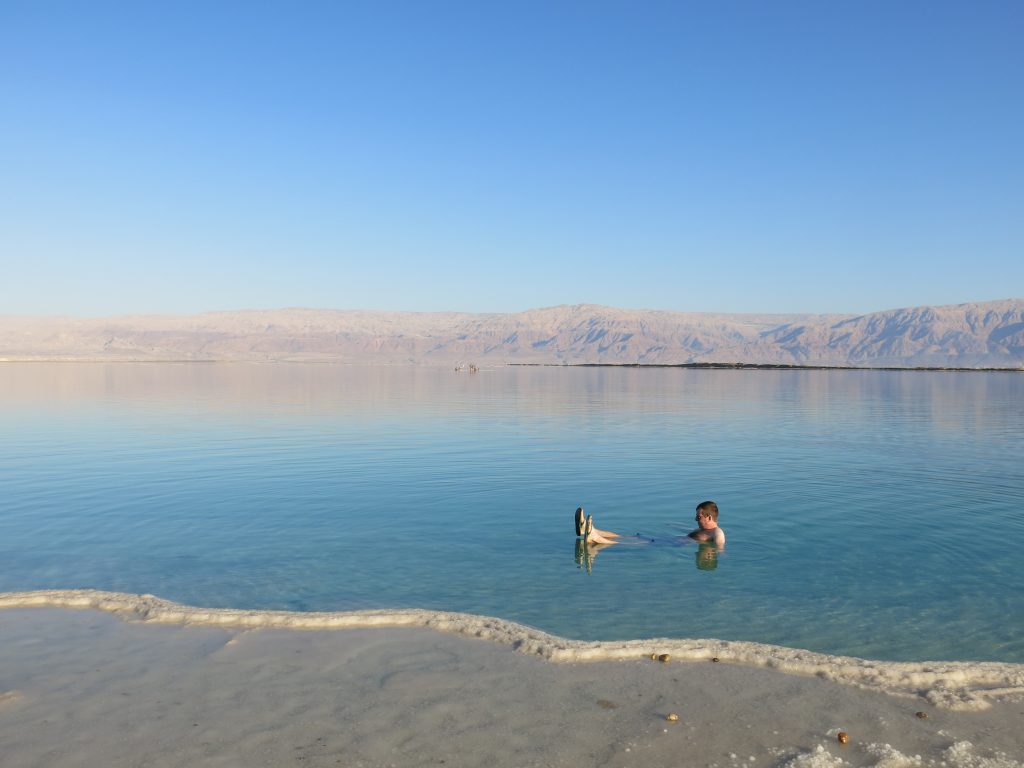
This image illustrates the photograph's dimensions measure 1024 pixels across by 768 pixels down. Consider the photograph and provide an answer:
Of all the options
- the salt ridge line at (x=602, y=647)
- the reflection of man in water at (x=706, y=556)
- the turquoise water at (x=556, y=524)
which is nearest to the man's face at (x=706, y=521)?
the reflection of man in water at (x=706, y=556)

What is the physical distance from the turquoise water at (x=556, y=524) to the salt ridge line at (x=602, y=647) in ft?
2.83

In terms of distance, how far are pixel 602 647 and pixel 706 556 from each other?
20.5 feet

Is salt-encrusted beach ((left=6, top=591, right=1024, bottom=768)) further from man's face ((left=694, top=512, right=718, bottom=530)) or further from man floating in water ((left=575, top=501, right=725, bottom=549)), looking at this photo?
man's face ((left=694, top=512, right=718, bottom=530))

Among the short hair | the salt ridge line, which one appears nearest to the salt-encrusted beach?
the salt ridge line

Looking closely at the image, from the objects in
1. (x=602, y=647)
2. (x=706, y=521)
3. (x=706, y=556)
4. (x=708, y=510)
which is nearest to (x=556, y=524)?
(x=706, y=521)

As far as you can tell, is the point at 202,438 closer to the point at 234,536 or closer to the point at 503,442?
the point at 503,442

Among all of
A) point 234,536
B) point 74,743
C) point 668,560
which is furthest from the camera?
point 234,536

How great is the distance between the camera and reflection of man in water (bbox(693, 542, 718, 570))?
15172 millimetres

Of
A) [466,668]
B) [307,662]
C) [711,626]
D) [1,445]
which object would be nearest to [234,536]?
[307,662]

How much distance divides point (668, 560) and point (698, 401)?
49.7 meters

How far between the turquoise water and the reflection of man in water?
0.06 meters

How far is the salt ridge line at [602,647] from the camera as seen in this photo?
9117 mm

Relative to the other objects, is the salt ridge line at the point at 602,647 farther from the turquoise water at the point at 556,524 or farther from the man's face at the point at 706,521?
the man's face at the point at 706,521

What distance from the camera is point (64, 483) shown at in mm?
23828
